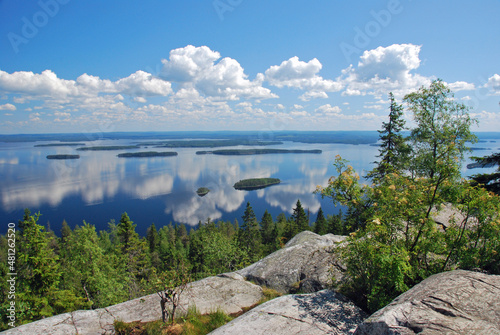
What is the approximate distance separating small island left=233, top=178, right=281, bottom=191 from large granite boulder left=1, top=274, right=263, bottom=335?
122467mm

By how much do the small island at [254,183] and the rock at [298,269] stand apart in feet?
395

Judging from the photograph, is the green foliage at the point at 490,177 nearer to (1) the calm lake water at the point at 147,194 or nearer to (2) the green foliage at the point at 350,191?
(2) the green foliage at the point at 350,191

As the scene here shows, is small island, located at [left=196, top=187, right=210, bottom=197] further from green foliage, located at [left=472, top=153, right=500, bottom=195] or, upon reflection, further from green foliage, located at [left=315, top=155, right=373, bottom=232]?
green foliage, located at [left=315, top=155, right=373, bottom=232]

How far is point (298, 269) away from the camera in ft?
43.4

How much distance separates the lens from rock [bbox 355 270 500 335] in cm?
495

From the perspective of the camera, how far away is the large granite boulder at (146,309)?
9398mm

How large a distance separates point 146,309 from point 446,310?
10.6 meters

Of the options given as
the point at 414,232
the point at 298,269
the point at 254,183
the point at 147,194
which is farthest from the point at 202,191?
the point at 414,232

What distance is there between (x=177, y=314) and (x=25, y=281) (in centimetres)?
1535

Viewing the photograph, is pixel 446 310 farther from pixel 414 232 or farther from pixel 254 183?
pixel 254 183

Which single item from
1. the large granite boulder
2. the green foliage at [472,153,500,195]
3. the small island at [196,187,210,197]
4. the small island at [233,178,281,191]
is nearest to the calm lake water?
the small island at [196,187,210,197]

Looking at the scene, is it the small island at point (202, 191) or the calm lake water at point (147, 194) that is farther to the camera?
the small island at point (202, 191)

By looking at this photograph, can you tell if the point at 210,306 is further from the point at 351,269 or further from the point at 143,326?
the point at 351,269

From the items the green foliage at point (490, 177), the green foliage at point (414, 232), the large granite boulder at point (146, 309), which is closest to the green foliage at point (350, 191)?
the green foliage at point (414, 232)
